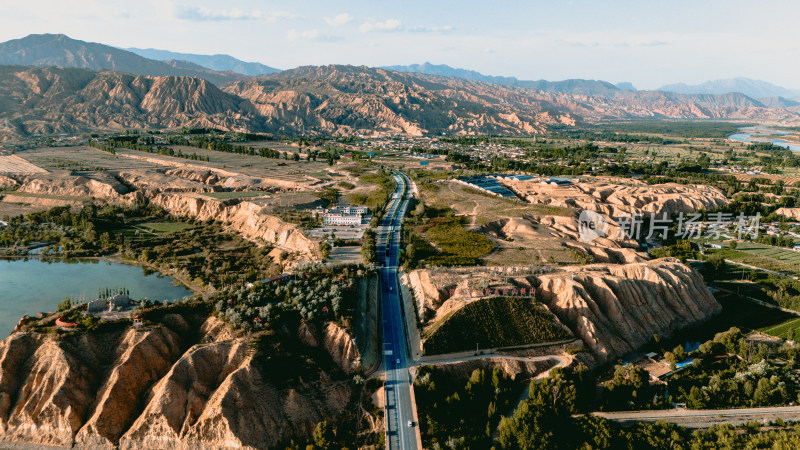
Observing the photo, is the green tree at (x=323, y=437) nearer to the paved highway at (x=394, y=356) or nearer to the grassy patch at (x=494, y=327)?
the paved highway at (x=394, y=356)

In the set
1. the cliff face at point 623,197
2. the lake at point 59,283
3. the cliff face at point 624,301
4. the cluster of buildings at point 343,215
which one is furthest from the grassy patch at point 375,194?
the cliff face at point 624,301

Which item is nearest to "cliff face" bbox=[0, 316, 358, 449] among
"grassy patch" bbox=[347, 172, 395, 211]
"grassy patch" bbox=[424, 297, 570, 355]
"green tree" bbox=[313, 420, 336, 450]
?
"green tree" bbox=[313, 420, 336, 450]

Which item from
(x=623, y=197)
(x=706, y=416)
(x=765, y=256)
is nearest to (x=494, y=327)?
(x=706, y=416)

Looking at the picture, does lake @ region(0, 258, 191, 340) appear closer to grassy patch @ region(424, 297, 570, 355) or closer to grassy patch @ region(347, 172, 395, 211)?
grassy patch @ region(424, 297, 570, 355)

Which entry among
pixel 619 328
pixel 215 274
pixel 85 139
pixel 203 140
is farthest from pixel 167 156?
pixel 619 328

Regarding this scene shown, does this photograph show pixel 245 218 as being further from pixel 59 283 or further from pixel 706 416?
pixel 706 416
